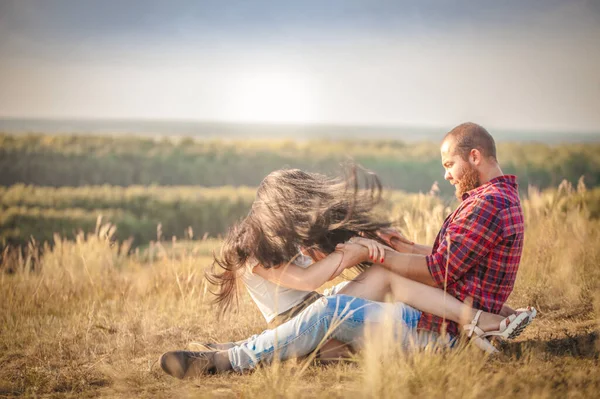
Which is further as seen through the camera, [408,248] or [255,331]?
[255,331]

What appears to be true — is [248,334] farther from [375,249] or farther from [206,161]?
[206,161]

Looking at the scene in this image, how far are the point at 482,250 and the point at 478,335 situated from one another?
0.45 meters

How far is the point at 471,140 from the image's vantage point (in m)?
4.01

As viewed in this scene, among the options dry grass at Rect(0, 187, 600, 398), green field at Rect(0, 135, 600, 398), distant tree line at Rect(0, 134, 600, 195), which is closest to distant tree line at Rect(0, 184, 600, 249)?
distant tree line at Rect(0, 134, 600, 195)

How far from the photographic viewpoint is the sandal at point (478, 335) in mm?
3838

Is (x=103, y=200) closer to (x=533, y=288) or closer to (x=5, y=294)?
(x=5, y=294)

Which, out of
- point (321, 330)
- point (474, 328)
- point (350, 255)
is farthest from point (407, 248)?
point (321, 330)

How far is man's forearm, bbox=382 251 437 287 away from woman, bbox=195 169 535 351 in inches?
1.8

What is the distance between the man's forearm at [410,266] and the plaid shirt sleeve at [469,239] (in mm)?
57

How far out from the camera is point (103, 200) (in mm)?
25984

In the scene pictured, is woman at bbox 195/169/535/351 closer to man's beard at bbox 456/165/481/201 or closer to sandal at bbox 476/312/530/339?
sandal at bbox 476/312/530/339

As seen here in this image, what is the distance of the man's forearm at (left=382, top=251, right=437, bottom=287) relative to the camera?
4008 mm

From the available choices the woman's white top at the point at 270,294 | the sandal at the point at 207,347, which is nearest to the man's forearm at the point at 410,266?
the woman's white top at the point at 270,294

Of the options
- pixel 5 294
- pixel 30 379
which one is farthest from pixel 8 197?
pixel 30 379
